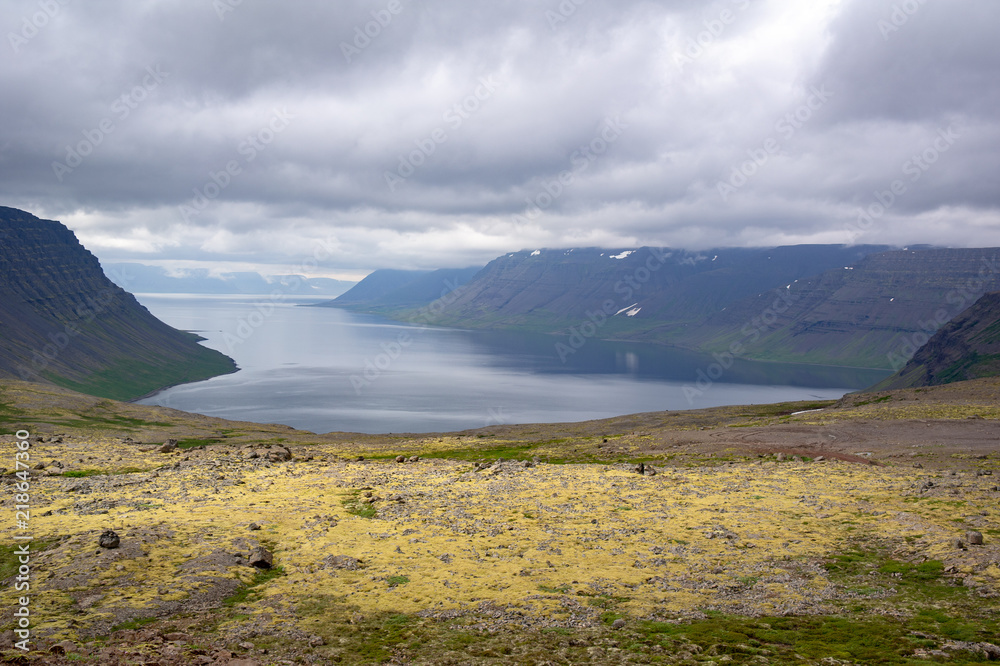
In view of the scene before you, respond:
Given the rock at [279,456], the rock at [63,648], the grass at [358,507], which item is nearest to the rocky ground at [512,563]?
the rock at [63,648]

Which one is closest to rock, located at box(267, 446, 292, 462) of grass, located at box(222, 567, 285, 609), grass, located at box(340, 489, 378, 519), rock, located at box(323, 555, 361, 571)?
grass, located at box(340, 489, 378, 519)

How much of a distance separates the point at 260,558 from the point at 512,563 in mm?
9197

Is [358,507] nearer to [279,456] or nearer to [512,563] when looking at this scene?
[512,563]

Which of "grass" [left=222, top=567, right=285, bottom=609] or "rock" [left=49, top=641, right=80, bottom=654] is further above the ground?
"rock" [left=49, top=641, right=80, bottom=654]

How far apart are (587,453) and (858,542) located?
36.4m

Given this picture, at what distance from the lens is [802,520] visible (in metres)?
29.3

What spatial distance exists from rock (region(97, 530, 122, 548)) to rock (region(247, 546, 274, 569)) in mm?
4708

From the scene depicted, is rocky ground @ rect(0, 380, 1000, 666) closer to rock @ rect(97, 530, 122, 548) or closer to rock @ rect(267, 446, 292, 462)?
rock @ rect(97, 530, 122, 548)

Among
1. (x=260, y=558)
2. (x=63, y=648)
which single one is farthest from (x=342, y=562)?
(x=63, y=648)

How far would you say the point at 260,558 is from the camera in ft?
75.9

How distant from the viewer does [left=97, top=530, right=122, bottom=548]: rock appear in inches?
905

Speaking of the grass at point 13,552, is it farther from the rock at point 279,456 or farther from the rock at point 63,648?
the rock at point 279,456

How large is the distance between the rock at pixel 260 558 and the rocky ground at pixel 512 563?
115 mm

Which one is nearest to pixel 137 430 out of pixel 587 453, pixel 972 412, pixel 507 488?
pixel 587 453
